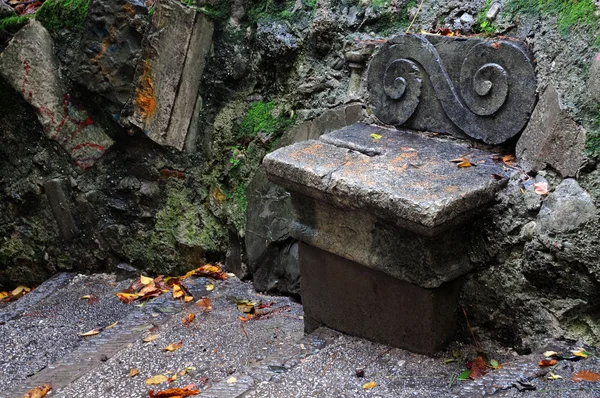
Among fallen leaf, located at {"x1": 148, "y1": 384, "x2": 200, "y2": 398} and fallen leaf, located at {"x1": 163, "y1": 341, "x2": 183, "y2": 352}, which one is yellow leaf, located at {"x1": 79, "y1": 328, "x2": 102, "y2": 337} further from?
fallen leaf, located at {"x1": 148, "y1": 384, "x2": 200, "y2": 398}

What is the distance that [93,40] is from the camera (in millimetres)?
3529

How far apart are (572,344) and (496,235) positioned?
0.41 meters

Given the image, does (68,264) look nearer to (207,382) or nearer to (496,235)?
(207,382)

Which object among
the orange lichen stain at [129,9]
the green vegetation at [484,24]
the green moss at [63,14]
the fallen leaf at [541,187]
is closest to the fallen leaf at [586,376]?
the fallen leaf at [541,187]

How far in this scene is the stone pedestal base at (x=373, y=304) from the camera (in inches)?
91.4

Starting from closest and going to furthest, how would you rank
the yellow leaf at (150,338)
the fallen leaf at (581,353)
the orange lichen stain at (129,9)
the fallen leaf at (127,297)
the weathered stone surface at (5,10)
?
the fallen leaf at (581,353) < the yellow leaf at (150,338) < the orange lichen stain at (129,9) < the fallen leaf at (127,297) < the weathered stone surface at (5,10)

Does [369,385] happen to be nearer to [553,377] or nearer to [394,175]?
[553,377]

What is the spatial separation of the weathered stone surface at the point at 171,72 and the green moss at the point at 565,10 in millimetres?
1623

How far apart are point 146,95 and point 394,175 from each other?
1.71 m

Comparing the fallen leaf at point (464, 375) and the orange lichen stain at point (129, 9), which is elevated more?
the orange lichen stain at point (129, 9)

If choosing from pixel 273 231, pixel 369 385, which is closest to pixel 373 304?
pixel 369 385

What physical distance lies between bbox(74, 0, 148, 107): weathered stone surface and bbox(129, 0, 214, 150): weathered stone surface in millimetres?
78

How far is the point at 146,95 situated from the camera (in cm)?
349

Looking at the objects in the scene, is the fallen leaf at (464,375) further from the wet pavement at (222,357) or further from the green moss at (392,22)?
the green moss at (392,22)
